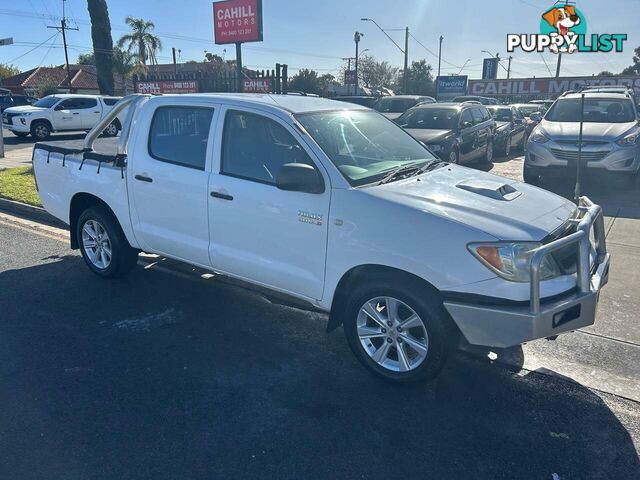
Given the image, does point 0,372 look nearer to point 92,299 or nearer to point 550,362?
point 92,299

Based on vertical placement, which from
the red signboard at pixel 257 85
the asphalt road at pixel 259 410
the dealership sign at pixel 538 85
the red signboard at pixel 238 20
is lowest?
the asphalt road at pixel 259 410

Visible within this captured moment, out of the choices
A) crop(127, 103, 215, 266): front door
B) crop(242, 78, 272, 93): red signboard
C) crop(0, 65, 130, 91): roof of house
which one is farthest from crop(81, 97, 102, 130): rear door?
crop(0, 65, 130, 91): roof of house

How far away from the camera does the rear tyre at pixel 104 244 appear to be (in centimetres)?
523

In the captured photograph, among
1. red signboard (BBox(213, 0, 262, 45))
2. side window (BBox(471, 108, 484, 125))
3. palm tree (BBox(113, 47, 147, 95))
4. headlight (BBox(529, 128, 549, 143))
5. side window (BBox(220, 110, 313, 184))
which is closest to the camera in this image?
side window (BBox(220, 110, 313, 184))

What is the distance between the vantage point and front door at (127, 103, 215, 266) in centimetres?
434

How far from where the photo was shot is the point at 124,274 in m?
5.48

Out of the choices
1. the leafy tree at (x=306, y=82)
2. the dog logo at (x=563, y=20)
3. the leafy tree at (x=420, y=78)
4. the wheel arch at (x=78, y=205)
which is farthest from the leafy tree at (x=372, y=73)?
the wheel arch at (x=78, y=205)

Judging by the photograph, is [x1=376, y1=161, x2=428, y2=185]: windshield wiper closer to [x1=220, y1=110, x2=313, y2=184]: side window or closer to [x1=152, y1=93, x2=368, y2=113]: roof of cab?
[x1=220, y1=110, x2=313, y2=184]: side window

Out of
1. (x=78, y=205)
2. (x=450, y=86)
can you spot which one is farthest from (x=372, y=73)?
(x=78, y=205)

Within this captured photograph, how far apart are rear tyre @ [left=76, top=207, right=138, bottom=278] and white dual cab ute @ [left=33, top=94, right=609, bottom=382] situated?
0.34 feet

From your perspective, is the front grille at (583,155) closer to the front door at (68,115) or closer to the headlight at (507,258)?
the headlight at (507,258)

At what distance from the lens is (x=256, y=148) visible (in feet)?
13.4

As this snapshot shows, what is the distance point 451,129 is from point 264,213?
8.17m

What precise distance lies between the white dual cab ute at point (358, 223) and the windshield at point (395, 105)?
1221cm
